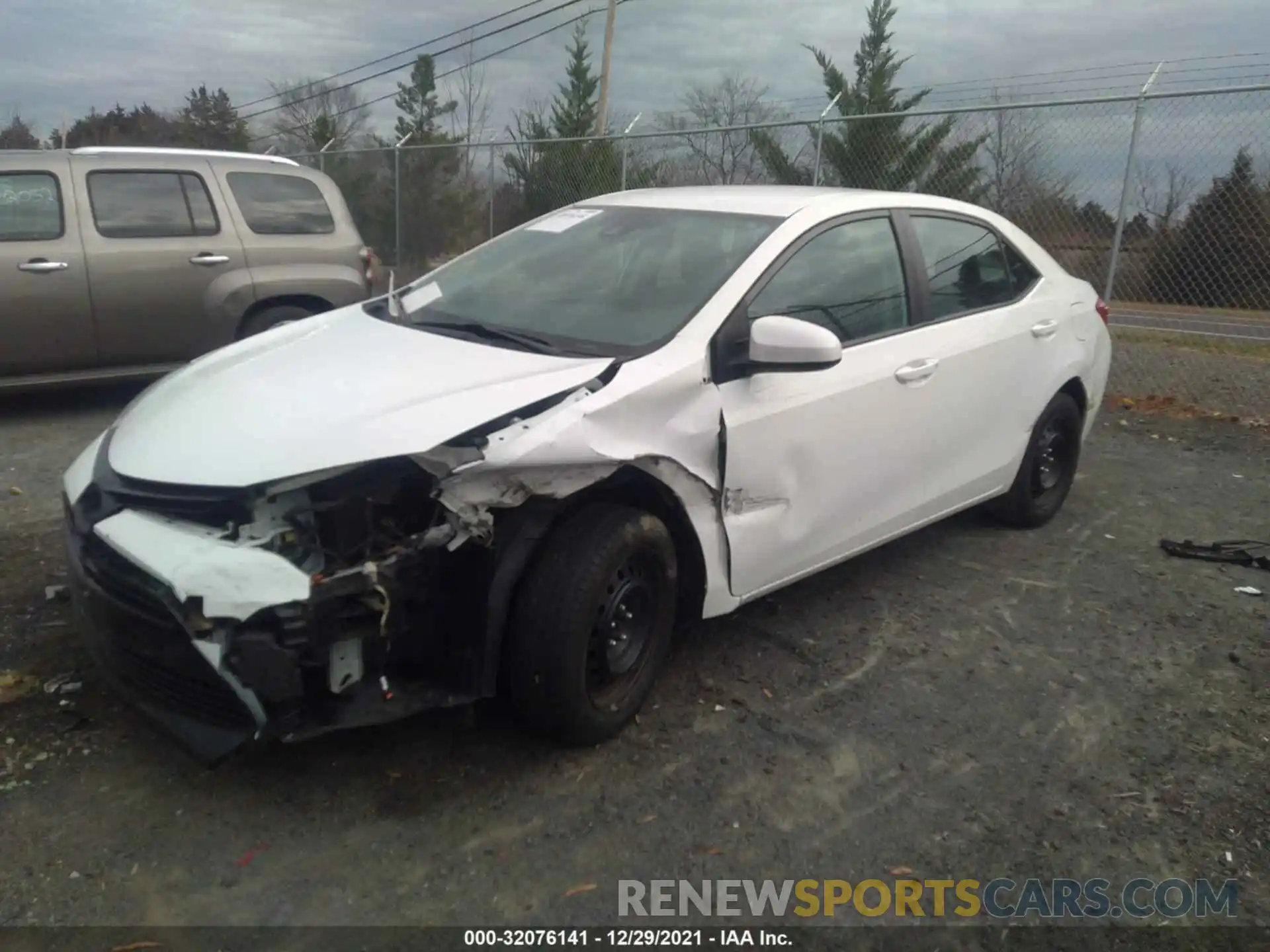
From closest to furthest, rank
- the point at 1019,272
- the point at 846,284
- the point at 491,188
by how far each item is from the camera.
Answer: the point at 846,284
the point at 1019,272
the point at 491,188

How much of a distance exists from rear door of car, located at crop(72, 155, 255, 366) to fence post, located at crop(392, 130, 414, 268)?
24.0 feet

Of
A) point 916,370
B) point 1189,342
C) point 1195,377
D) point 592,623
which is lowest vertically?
point 1195,377

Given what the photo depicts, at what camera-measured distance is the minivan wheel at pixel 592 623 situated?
111 inches

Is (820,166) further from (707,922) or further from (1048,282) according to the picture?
(707,922)

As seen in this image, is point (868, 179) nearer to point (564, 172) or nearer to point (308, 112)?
point (564, 172)

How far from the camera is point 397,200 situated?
1444 cm

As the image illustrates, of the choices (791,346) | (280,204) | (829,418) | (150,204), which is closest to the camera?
(791,346)

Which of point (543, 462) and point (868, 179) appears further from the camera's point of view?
point (868, 179)

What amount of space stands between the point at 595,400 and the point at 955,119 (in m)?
8.32

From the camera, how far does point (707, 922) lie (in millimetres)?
2475

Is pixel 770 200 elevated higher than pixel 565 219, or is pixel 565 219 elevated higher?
pixel 770 200

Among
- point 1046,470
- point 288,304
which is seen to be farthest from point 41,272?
point 1046,470

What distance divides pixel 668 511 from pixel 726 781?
836 mm

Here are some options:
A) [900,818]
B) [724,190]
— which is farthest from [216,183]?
[900,818]
